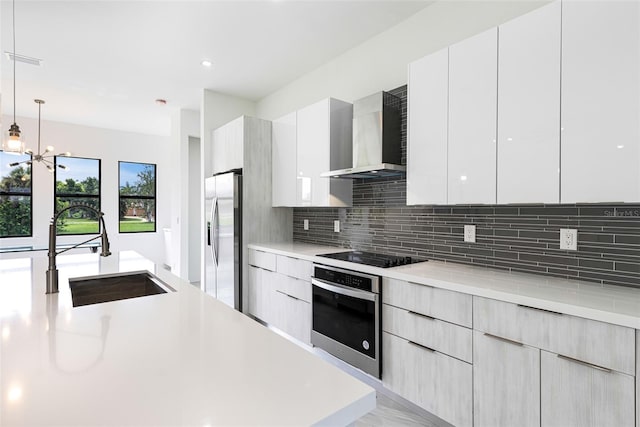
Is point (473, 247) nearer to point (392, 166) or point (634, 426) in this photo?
point (392, 166)

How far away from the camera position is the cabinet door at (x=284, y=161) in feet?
11.4

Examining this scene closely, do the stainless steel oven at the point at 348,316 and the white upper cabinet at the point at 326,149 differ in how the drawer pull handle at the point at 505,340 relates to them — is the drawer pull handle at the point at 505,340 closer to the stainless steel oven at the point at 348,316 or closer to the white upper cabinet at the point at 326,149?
the stainless steel oven at the point at 348,316

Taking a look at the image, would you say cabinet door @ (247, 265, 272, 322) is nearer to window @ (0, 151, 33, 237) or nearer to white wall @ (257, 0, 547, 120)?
white wall @ (257, 0, 547, 120)

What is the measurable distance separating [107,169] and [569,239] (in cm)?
760

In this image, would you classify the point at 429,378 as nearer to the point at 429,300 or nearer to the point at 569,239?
the point at 429,300

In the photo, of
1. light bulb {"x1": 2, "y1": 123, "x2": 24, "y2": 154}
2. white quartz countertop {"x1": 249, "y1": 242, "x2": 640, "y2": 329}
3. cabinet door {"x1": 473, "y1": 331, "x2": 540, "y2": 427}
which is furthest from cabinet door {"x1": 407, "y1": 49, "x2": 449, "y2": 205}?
light bulb {"x1": 2, "y1": 123, "x2": 24, "y2": 154}

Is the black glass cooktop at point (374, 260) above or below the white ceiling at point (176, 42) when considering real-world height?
below

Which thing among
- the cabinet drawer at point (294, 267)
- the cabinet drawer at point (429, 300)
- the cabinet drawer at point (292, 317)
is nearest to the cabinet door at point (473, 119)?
the cabinet drawer at point (429, 300)

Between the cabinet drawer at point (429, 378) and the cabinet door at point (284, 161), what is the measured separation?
1882 mm

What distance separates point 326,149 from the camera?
3.02 metres

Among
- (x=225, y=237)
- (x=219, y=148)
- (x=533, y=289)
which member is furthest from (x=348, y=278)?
(x=219, y=148)

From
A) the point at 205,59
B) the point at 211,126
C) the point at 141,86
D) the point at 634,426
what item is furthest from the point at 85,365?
the point at 141,86

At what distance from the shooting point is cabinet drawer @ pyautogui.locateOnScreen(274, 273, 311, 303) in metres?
2.84

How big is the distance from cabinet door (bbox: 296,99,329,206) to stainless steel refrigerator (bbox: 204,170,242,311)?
0.76 metres
